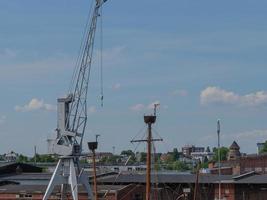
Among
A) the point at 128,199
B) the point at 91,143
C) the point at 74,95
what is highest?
the point at 74,95

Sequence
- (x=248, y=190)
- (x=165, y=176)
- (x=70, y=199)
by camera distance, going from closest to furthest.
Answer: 1. (x=70, y=199)
2. (x=248, y=190)
3. (x=165, y=176)

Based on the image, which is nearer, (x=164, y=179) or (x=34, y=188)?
(x=34, y=188)

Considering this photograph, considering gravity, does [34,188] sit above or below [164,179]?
below

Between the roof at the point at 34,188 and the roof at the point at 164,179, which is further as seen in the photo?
the roof at the point at 164,179

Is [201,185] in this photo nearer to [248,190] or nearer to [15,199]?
[248,190]

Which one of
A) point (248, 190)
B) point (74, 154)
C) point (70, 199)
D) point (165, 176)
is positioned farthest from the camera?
point (165, 176)

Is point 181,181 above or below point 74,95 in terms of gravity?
below

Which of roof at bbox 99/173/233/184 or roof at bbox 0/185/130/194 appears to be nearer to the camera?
roof at bbox 0/185/130/194

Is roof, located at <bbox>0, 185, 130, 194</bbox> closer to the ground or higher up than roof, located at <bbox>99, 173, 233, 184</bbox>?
closer to the ground

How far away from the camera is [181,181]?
284ft

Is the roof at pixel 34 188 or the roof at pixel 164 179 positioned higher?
the roof at pixel 164 179

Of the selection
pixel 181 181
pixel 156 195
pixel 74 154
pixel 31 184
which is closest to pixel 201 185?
pixel 181 181

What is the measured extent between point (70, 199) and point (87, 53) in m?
19.8

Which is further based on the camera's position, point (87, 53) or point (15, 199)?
point (15, 199)
